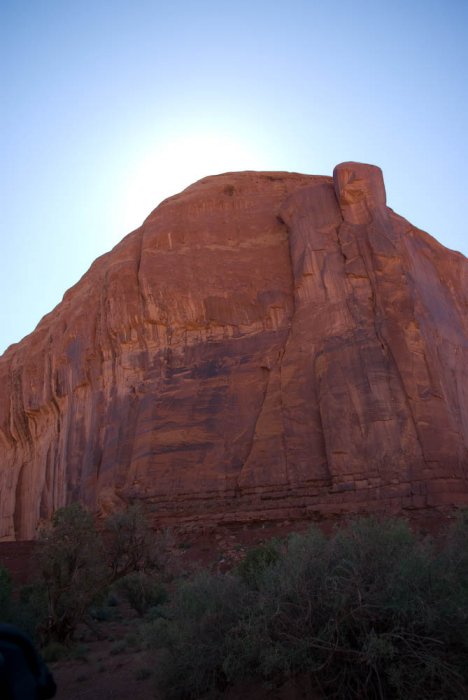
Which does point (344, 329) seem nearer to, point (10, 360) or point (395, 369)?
point (395, 369)

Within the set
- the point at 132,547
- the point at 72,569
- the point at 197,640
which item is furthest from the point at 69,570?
the point at 197,640

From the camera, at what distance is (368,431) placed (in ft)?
71.4

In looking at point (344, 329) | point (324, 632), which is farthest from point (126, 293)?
point (324, 632)

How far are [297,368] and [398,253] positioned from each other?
5793 mm

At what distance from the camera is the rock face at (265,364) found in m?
21.7

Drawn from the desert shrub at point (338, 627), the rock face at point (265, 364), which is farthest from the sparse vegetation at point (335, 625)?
the rock face at point (265, 364)

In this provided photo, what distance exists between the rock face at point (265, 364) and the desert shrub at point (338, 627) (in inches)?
478

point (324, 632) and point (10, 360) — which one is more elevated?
point (10, 360)

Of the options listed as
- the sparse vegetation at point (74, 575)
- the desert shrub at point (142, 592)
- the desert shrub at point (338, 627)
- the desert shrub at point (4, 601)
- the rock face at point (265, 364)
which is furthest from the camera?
Answer: the rock face at point (265, 364)

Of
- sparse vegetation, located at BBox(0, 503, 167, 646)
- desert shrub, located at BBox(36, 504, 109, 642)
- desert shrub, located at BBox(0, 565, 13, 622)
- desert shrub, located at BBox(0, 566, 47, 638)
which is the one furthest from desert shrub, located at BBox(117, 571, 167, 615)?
desert shrub, located at BBox(0, 565, 13, 622)

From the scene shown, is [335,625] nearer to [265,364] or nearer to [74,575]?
[74,575]

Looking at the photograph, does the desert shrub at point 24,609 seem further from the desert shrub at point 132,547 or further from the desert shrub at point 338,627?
the desert shrub at point 338,627

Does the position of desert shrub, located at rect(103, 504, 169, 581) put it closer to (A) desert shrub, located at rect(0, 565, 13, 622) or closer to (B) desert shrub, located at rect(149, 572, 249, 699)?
(A) desert shrub, located at rect(0, 565, 13, 622)

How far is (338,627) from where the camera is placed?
7.15 m
